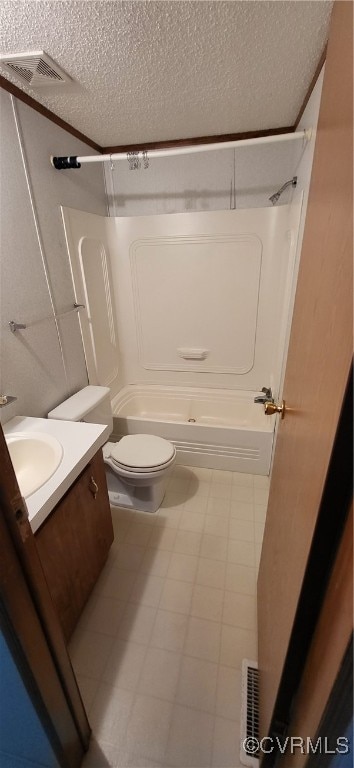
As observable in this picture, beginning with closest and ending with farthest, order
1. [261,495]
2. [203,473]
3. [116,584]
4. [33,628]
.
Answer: [33,628]
[116,584]
[261,495]
[203,473]

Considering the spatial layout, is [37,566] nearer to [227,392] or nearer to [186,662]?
[186,662]

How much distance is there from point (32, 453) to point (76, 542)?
0.41 m

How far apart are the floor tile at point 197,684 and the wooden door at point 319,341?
381 mm

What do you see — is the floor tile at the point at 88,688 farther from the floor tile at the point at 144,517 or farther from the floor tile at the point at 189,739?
the floor tile at the point at 144,517

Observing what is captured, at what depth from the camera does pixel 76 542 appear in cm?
123

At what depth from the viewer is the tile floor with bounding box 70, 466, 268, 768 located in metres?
1.04

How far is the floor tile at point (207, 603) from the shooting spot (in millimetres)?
1395

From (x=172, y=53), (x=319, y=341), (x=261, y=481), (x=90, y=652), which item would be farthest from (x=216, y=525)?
(x=172, y=53)

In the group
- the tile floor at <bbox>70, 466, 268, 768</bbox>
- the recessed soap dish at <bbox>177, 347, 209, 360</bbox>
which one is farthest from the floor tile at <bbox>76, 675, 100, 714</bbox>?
the recessed soap dish at <bbox>177, 347, 209, 360</bbox>

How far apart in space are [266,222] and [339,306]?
208 cm

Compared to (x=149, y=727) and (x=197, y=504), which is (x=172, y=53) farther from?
(x=149, y=727)

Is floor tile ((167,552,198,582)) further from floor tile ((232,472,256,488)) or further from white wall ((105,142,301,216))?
white wall ((105,142,301,216))

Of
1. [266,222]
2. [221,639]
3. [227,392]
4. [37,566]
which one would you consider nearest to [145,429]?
[227,392]

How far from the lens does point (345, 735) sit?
0.46 metres
